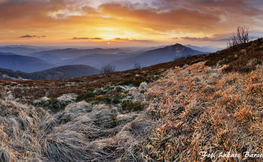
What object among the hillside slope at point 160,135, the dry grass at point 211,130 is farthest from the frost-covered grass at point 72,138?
the dry grass at point 211,130

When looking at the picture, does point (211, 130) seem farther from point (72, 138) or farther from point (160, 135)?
point (72, 138)

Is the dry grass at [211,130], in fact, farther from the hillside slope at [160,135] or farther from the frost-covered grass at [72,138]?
the frost-covered grass at [72,138]

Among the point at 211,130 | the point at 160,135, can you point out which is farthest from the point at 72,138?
the point at 211,130

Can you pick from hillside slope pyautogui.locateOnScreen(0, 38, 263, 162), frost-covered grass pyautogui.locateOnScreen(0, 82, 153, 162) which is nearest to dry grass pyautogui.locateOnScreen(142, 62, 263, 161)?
hillside slope pyautogui.locateOnScreen(0, 38, 263, 162)

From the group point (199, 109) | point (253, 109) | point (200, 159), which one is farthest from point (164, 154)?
point (253, 109)

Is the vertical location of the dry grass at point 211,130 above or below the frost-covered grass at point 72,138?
above

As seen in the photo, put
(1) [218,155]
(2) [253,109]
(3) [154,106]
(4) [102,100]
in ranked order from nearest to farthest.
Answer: (1) [218,155] → (2) [253,109] → (3) [154,106] → (4) [102,100]

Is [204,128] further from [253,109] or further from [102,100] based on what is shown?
[102,100]

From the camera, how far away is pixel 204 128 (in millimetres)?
3453

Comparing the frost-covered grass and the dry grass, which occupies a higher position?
the dry grass

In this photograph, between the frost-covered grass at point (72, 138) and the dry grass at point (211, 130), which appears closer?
the dry grass at point (211, 130)

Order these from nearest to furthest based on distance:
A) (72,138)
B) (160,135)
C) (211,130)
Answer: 1. (211,130)
2. (160,135)
3. (72,138)

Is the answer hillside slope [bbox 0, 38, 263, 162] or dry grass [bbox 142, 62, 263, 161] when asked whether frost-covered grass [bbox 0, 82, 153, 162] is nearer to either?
hillside slope [bbox 0, 38, 263, 162]

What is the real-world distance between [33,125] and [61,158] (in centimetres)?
257
